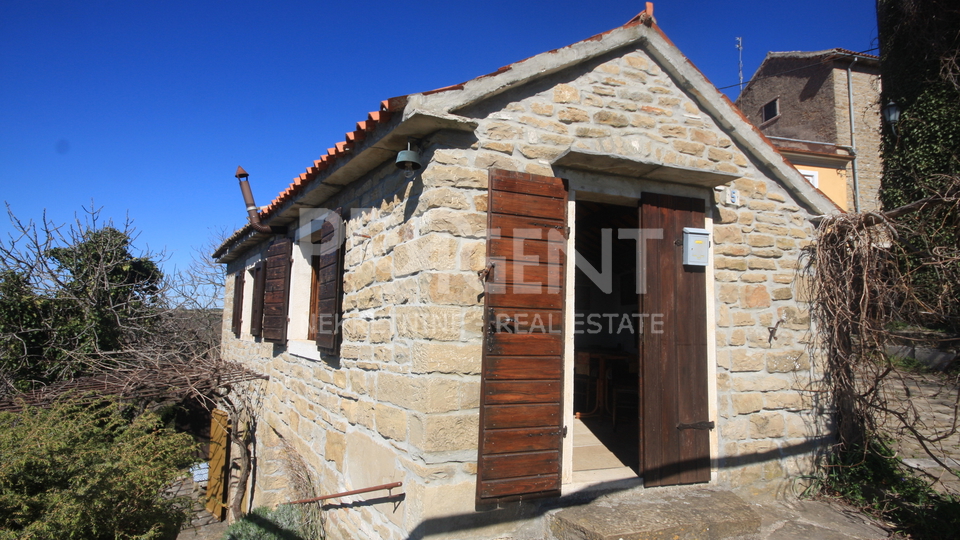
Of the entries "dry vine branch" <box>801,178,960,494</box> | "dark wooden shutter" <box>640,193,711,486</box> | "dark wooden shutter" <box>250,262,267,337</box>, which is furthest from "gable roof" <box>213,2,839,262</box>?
"dark wooden shutter" <box>250,262,267,337</box>

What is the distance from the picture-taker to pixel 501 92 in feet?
11.8

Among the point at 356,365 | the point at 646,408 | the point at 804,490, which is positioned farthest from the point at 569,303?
the point at 804,490

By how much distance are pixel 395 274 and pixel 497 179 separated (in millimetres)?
979

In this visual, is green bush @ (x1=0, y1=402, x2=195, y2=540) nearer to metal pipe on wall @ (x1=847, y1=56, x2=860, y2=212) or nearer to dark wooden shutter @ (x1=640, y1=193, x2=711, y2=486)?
dark wooden shutter @ (x1=640, y1=193, x2=711, y2=486)

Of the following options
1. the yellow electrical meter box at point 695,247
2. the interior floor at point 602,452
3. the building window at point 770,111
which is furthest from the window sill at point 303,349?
the building window at point 770,111

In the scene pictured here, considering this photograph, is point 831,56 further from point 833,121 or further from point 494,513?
point 494,513

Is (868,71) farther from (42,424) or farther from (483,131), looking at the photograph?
(42,424)

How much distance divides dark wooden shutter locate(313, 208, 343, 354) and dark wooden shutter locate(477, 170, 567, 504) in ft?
6.21

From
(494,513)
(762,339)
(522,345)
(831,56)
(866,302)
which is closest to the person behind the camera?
(494,513)

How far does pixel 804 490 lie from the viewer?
4391 mm

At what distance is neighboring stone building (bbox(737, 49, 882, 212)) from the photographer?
533 inches

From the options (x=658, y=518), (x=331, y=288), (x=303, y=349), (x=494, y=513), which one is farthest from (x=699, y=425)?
(x=303, y=349)

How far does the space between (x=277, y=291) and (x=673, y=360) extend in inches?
184

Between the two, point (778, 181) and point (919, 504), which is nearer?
point (919, 504)
